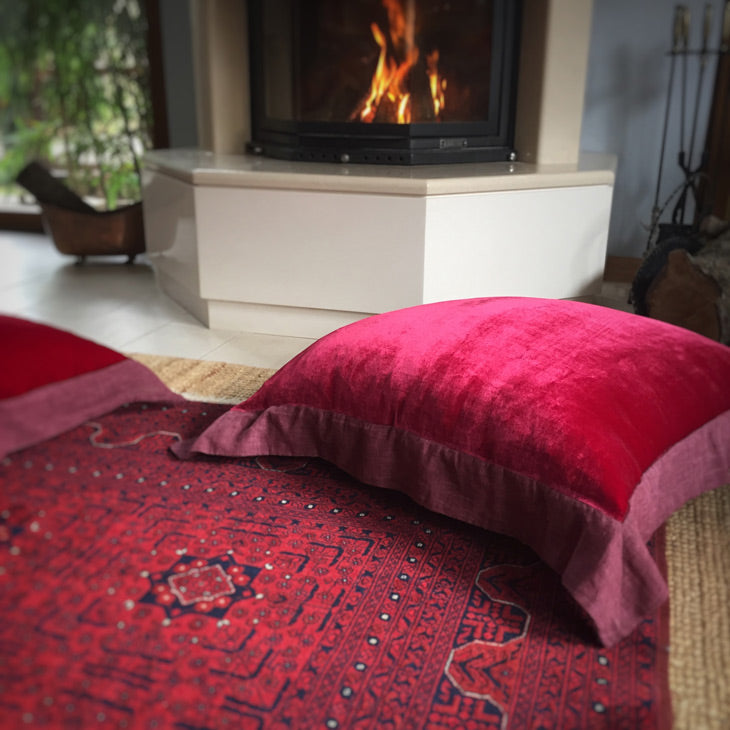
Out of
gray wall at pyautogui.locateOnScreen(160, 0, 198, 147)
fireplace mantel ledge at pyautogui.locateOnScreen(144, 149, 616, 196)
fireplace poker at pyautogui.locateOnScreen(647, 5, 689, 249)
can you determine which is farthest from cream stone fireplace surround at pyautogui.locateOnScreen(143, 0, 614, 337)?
gray wall at pyautogui.locateOnScreen(160, 0, 198, 147)

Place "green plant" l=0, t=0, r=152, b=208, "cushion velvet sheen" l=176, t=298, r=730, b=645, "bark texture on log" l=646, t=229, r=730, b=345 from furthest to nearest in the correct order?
"bark texture on log" l=646, t=229, r=730, b=345
"cushion velvet sheen" l=176, t=298, r=730, b=645
"green plant" l=0, t=0, r=152, b=208

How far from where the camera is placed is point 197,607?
636mm

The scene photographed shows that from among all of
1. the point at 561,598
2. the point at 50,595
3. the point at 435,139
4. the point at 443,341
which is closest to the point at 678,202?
the point at 435,139

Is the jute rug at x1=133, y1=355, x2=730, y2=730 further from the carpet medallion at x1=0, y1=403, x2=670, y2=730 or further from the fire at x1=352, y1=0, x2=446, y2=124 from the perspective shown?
Result: the fire at x1=352, y1=0, x2=446, y2=124

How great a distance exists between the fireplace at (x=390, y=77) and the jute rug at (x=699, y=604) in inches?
35.6

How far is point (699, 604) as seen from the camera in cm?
79

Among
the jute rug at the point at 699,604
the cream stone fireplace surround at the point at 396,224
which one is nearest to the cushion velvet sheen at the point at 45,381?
the jute rug at the point at 699,604

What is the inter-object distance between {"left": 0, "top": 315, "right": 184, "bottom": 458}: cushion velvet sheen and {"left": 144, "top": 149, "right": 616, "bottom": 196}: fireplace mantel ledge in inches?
43.9

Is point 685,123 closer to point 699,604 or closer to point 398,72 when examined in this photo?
point 398,72

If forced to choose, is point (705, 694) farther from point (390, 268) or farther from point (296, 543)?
point (390, 268)

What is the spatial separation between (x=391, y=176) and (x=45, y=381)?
47.6 inches

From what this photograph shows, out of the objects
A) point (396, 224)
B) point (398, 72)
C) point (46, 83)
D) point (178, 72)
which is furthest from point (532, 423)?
point (178, 72)

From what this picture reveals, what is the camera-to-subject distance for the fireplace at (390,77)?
1819 mm

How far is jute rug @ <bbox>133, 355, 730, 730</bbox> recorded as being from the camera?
65cm
